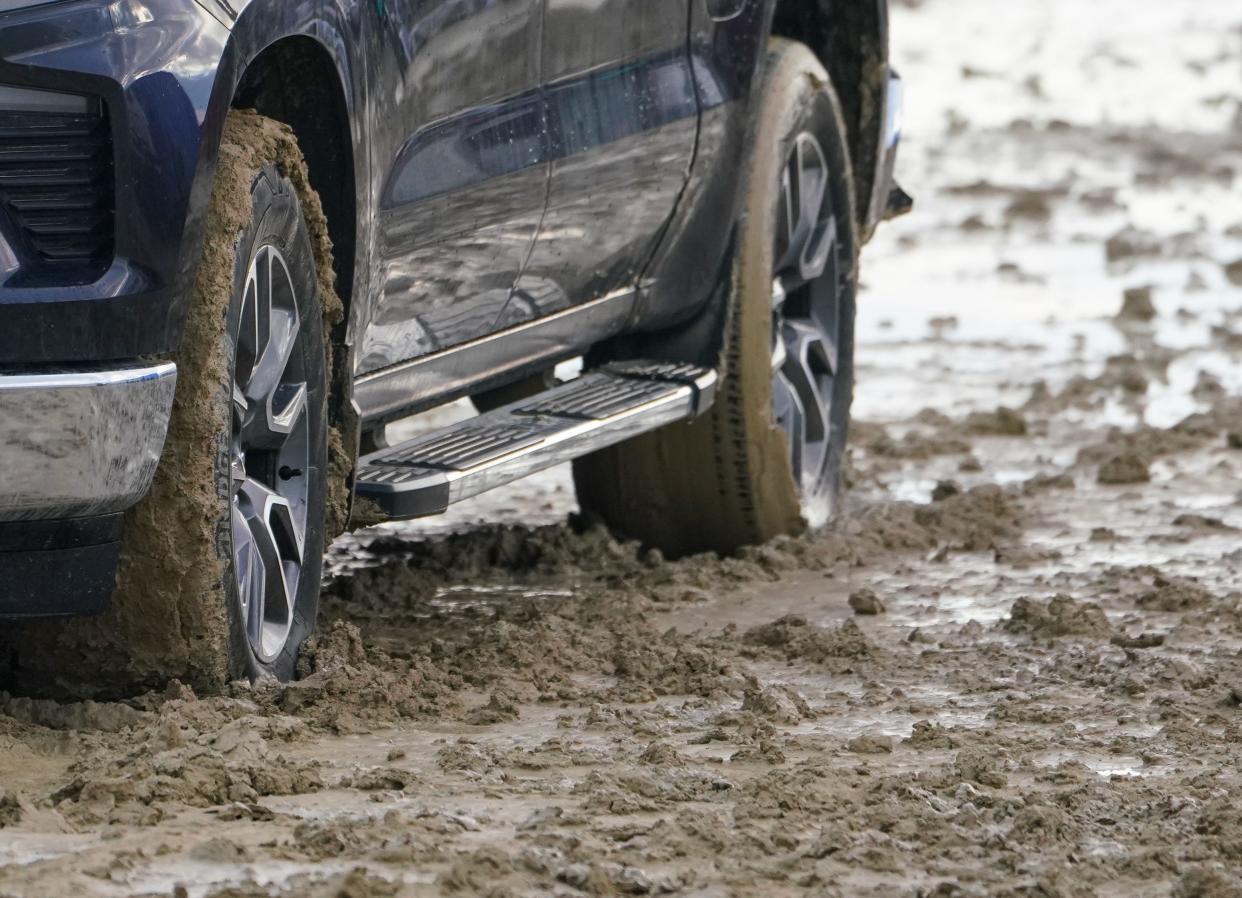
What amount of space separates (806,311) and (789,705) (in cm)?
225

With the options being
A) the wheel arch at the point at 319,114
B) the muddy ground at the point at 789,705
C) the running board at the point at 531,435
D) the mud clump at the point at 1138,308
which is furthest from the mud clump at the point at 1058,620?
the mud clump at the point at 1138,308

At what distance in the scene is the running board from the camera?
4.58 metres

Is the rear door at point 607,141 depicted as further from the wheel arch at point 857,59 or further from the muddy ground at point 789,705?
the wheel arch at point 857,59

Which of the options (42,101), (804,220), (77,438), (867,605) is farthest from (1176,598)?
(42,101)

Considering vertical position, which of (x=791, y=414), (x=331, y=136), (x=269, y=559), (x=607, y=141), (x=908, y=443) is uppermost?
(x=331, y=136)

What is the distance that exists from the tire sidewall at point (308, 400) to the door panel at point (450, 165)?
24 cm

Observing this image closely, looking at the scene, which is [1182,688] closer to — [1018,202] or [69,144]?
[69,144]

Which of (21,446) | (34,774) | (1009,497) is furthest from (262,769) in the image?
(1009,497)

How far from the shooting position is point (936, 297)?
10.5m

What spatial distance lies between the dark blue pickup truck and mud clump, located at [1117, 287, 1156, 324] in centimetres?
365

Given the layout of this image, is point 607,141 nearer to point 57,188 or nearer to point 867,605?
point 867,605

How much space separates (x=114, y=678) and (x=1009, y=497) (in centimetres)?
346

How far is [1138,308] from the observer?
10.0 metres

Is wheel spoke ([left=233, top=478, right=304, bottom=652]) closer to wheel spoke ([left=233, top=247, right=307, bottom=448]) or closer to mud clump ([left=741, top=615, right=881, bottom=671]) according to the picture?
wheel spoke ([left=233, top=247, right=307, bottom=448])
